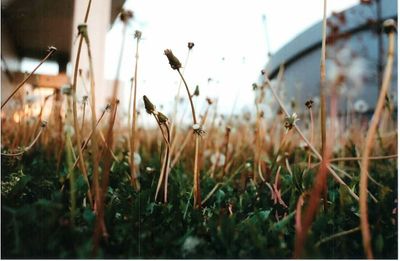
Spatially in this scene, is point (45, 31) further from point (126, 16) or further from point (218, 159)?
point (218, 159)

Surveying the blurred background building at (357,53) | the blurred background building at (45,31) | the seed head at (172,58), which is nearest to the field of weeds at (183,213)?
the seed head at (172,58)

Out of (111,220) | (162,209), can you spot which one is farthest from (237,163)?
(111,220)

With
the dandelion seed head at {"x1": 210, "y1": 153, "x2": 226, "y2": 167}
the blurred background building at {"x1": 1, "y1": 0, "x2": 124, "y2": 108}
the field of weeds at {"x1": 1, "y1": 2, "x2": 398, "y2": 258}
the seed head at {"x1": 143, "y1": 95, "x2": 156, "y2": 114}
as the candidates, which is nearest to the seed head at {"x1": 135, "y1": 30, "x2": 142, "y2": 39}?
the field of weeds at {"x1": 1, "y1": 2, "x2": 398, "y2": 258}

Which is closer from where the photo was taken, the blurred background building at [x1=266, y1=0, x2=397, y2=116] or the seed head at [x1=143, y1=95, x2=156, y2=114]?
the seed head at [x1=143, y1=95, x2=156, y2=114]

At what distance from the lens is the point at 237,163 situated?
4.71 feet

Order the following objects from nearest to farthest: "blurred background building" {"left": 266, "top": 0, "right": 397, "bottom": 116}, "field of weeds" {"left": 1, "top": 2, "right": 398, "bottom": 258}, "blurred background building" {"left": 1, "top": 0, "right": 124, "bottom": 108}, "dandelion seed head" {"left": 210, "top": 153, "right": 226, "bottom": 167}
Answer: "field of weeds" {"left": 1, "top": 2, "right": 398, "bottom": 258}, "blurred background building" {"left": 1, "top": 0, "right": 124, "bottom": 108}, "dandelion seed head" {"left": 210, "top": 153, "right": 226, "bottom": 167}, "blurred background building" {"left": 266, "top": 0, "right": 397, "bottom": 116}

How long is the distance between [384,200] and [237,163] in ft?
1.91

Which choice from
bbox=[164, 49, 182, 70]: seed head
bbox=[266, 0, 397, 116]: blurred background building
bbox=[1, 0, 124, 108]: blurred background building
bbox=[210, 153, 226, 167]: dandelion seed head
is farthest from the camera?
bbox=[266, 0, 397, 116]: blurred background building

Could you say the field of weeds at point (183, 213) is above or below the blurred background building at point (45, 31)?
below

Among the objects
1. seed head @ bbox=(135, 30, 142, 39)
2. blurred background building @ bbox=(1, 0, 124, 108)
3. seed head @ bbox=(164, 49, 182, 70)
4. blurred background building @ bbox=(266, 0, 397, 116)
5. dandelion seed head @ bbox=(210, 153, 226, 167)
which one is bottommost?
dandelion seed head @ bbox=(210, 153, 226, 167)

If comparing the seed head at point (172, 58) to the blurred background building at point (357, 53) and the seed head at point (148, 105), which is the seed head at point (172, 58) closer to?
the seed head at point (148, 105)

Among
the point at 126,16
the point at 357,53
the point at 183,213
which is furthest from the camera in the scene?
the point at 357,53

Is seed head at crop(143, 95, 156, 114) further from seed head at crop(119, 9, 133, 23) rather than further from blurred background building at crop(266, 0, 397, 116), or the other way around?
blurred background building at crop(266, 0, 397, 116)

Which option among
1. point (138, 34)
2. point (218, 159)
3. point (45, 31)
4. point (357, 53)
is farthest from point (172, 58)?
point (357, 53)
